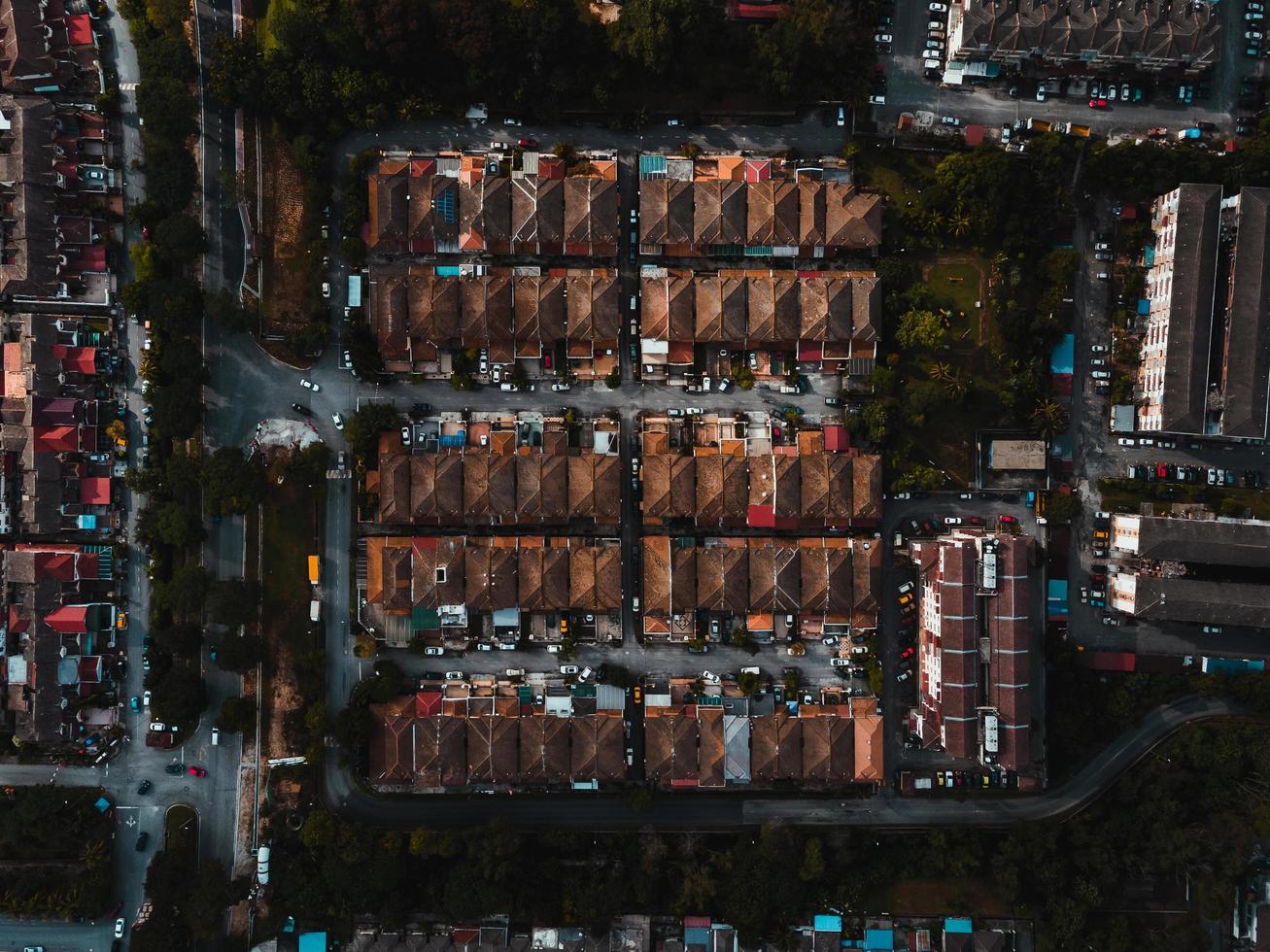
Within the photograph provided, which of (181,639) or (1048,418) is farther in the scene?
(1048,418)

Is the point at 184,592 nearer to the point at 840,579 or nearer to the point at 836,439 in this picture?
the point at 840,579

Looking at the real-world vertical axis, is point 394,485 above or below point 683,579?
above

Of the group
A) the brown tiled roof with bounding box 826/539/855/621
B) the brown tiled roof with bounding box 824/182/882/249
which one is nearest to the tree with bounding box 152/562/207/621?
the brown tiled roof with bounding box 826/539/855/621

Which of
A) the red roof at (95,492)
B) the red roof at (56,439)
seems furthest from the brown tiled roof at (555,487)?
the red roof at (56,439)

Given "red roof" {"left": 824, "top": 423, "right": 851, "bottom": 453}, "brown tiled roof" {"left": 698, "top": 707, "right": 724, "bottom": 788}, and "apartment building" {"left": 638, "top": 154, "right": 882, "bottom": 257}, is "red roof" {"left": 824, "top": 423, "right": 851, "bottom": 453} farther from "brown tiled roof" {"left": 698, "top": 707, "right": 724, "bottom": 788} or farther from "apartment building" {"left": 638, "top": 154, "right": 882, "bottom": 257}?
"brown tiled roof" {"left": 698, "top": 707, "right": 724, "bottom": 788}

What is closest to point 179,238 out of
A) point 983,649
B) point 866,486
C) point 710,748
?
point 866,486

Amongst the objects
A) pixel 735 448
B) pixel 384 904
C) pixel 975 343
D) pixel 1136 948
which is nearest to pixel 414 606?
pixel 384 904

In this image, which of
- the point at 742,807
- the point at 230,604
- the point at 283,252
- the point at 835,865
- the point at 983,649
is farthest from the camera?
the point at 742,807
